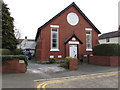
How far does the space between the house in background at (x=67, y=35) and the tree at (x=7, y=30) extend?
17.3ft

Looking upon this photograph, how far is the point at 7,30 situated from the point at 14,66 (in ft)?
38.9

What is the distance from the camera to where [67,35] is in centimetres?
1898

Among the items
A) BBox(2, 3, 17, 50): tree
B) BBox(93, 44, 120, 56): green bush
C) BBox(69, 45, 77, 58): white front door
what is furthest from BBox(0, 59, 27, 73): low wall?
Result: BBox(2, 3, 17, 50): tree

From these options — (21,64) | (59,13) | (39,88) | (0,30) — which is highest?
(59,13)

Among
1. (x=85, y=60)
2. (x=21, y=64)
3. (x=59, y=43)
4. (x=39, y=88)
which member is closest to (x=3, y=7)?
(x=59, y=43)

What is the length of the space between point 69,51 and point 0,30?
417 inches

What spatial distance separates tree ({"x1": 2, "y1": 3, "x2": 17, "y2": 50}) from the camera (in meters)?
20.0

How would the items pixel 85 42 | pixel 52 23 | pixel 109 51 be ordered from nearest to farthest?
pixel 109 51, pixel 52 23, pixel 85 42

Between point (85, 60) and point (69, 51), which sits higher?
point (69, 51)

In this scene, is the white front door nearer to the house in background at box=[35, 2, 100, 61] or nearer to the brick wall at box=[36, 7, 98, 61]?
the house in background at box=[35, 2, 100, 61]

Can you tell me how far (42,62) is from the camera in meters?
17.1

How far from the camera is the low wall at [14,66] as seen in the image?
10.1 metres

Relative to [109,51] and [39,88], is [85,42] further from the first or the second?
[39,88]

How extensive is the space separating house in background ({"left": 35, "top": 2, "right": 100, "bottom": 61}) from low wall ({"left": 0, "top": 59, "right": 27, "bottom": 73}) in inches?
279
